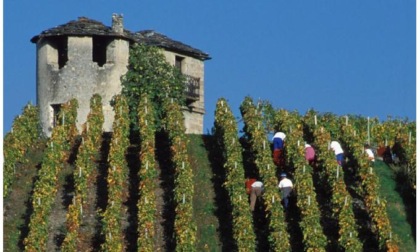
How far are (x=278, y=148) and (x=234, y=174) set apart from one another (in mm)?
2445

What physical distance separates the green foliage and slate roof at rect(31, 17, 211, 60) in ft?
2.64

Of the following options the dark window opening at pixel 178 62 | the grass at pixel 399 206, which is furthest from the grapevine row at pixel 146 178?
the dark window opening at pixel 178 62

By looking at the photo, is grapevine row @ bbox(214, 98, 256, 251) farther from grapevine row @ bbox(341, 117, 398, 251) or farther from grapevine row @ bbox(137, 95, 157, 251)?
grapevine row @ bbox(341, 117, 398, 251)

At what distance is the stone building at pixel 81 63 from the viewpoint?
4575 cm

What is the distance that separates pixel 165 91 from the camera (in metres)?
45.7

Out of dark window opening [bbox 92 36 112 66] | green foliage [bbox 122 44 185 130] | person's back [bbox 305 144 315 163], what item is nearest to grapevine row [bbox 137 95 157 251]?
person's back [bbox 305 144 315 163]

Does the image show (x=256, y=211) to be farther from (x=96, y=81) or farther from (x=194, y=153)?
(x=96, y=81)

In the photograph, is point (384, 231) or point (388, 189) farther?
point (388, 189)

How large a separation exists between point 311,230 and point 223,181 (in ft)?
16.0

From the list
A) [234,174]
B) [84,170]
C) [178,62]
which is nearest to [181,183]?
[234,174]

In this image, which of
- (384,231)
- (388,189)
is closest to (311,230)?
(384,231)

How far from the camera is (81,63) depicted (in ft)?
152

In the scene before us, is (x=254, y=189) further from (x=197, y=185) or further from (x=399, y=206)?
(x=399, y=206)

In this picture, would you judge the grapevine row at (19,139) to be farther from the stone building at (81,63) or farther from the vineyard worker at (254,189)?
the vineyard worker at (254,189)
